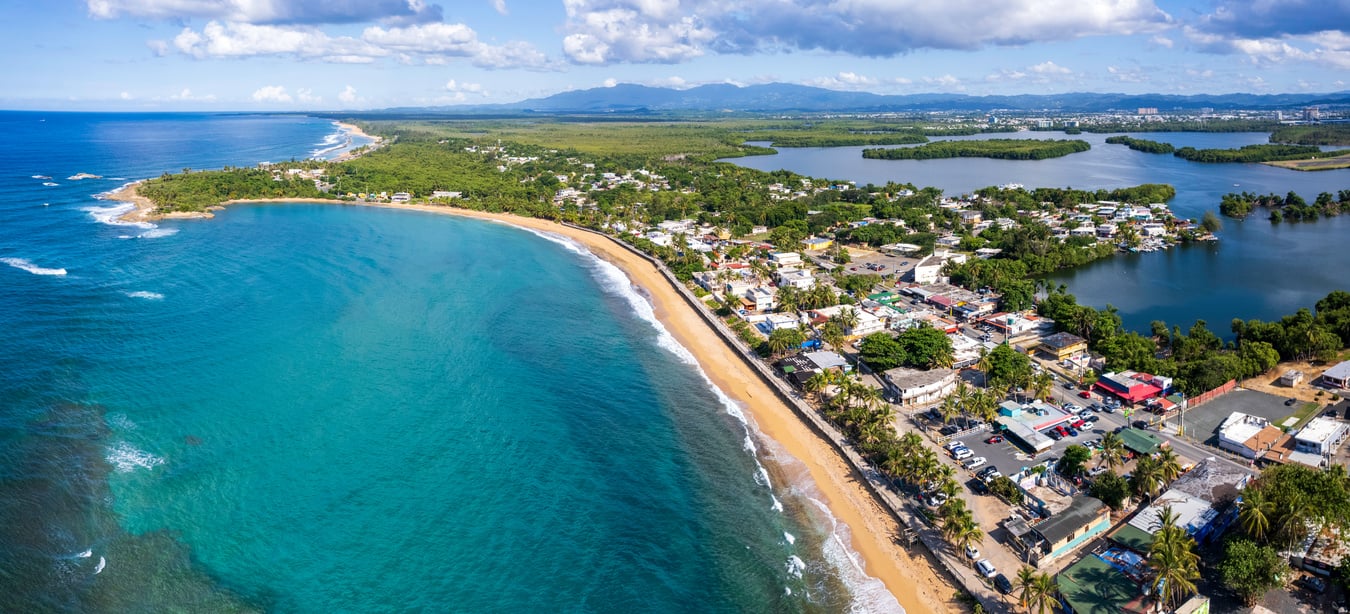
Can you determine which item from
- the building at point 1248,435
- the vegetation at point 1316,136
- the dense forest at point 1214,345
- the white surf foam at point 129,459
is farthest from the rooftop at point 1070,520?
the vegetation at point 1316,136

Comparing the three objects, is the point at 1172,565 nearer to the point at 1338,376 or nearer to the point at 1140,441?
the point at 1140,441

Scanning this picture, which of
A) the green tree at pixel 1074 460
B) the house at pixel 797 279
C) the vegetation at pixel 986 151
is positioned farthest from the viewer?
the vegetation at pixel 986 151

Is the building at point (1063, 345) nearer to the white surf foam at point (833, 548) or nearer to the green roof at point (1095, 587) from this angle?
the white surf foam at point (833, 548)

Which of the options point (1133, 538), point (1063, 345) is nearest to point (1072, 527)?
point (1133, 538)

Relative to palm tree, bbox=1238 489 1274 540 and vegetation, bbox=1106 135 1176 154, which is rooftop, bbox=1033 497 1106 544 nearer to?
palm tree, bbox=1238 489 1274 540

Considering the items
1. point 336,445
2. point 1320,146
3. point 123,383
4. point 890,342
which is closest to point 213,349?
point 123,383
